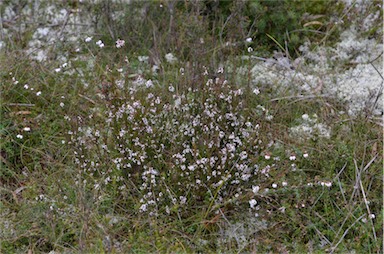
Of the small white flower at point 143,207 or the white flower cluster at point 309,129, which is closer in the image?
the small white flower at point 143,207

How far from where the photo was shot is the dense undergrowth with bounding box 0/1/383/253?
299 cm

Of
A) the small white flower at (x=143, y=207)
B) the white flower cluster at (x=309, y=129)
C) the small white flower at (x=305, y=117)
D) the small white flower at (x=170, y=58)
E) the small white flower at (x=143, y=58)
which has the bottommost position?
the small white flower at (x=143, y=207)

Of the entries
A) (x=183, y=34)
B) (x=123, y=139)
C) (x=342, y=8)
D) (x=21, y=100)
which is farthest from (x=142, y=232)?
(x=342, y=8)

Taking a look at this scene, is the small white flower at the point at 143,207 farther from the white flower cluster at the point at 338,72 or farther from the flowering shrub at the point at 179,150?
the white flower cluster at the point at 338,72

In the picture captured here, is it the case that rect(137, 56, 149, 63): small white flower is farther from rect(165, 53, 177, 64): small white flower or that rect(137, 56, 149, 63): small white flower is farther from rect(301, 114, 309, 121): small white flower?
rect(301, 114, 309, 121): small white flower

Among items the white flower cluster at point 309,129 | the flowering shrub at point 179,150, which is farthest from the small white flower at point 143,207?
the white flower cluster at point 309,129

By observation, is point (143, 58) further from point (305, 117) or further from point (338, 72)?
point (338, 72)

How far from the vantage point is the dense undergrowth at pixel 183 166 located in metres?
2.99

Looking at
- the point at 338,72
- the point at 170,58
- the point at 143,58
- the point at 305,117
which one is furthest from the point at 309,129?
the point at 143,58

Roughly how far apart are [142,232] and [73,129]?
2.41 feet

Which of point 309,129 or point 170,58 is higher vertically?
point 170,58

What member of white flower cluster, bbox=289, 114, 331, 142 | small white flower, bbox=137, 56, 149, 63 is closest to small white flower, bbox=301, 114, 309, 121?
white flower cluster, bbox=289, 114, 331, 142

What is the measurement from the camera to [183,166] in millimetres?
3018

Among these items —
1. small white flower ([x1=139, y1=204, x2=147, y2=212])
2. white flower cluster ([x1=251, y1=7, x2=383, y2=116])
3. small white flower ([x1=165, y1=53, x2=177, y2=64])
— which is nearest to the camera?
small white flower ([x1=139, y1=204, x2=147, y2=212])
